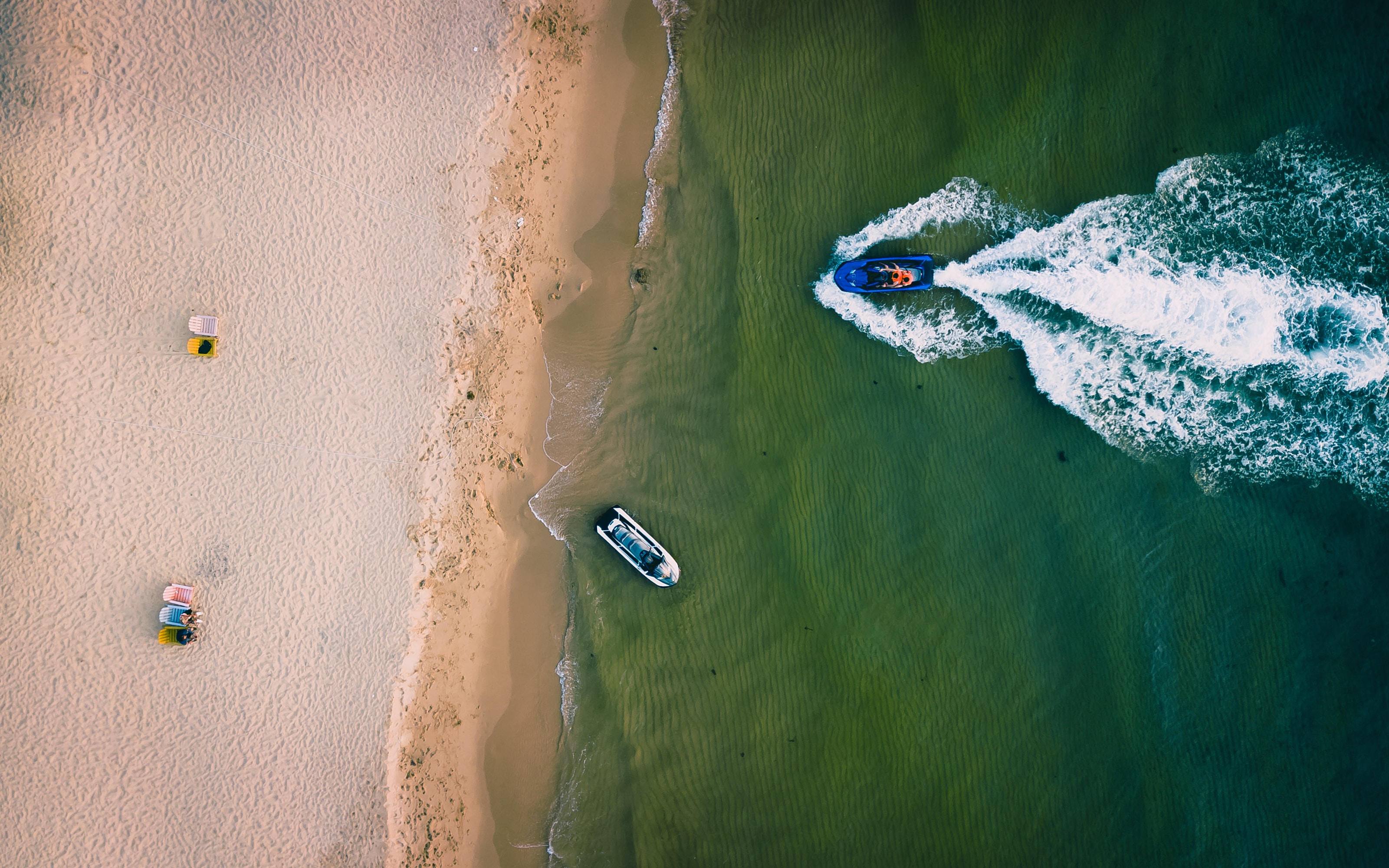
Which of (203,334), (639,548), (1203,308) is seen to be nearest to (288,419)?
(203,334)

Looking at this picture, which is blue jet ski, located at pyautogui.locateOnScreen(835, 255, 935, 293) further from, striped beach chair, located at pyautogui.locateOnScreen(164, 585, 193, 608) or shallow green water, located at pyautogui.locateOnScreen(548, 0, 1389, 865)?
striped beach chair, located at pyautogui.locateOnScreen(164, 585, 193, 608)

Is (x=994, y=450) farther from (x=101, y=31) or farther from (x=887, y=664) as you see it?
(x=101, y=31)

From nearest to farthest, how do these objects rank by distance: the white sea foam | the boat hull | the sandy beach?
the sandy beach < the boat hull < the white sea foam

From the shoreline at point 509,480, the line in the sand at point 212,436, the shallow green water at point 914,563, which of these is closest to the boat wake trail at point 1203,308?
the shallow green water at point 914,563

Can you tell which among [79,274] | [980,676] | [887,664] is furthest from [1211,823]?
[79,274]

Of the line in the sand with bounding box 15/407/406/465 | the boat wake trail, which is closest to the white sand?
the line in the sand with bounding box 15/407/406/465

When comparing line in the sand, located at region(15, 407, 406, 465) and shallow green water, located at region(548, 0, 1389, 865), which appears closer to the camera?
line in the sand, located at region(15, 407, 406, 465)
